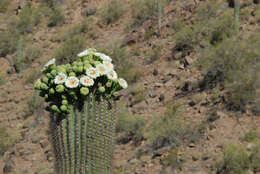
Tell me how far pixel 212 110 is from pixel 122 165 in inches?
106

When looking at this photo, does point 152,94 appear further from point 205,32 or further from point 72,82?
point 72,82

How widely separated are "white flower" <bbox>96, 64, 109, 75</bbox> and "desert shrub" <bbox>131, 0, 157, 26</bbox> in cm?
1288

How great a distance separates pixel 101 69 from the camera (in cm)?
411

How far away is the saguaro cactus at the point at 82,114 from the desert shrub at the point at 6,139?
8608 mm

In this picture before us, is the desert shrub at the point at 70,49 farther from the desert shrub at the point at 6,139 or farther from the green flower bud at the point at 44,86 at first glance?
the green flower bud at the point at 44,86

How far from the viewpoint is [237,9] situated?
12.8 meters

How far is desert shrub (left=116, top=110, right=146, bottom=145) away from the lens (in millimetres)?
10348

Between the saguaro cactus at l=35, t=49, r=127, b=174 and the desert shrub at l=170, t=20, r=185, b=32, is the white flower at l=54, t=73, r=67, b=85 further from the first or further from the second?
the desert shrub at l=170, t=20, r=185, b=32

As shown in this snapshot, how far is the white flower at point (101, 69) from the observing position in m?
4.08

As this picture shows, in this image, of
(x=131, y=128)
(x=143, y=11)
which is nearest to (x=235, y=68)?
(x=131, y=128)

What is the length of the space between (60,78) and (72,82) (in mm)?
155

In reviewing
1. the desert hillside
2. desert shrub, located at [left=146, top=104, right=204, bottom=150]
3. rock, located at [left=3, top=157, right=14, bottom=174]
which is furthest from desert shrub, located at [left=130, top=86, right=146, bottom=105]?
rock, located at [left=3, top=157, right=14, bottom=174]

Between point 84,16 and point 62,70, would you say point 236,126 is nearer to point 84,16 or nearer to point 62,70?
point 62,70

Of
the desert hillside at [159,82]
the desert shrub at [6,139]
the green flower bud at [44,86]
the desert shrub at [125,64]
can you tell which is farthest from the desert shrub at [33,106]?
the green flower bud at [44,86]
